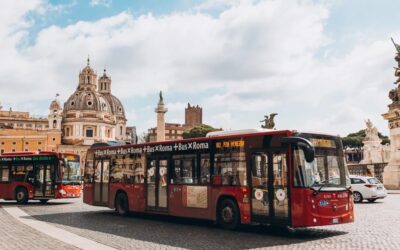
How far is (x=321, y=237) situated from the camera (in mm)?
11070

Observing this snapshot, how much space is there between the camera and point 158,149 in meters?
15.2

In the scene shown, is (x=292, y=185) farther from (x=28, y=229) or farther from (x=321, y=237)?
(x=28, y=229)

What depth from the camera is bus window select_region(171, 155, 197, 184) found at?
13.8 metres

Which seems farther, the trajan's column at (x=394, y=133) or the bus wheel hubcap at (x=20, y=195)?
the trajan's column at (x=394, y=133)

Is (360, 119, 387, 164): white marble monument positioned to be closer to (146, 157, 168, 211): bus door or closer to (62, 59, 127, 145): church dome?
(146, 157, 168, 211): bus door

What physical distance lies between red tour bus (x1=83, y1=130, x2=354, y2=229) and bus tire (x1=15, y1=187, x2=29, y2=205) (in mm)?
8914

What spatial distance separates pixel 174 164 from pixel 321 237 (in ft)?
17.7

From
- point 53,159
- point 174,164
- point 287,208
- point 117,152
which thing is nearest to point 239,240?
point 287,208

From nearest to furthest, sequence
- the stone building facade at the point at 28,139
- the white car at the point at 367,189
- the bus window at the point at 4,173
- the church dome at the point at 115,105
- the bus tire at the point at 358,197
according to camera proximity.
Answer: the white car at the point at 367,189 < the bus tire at the point at 358,197 < the bus window at the point at 4,173 < the stone building facade at the point at 28,139 < the church dome at the point at 115,105

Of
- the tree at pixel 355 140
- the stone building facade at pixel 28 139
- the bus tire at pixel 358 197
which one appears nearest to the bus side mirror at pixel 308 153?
the bus tire at pixel 358 197

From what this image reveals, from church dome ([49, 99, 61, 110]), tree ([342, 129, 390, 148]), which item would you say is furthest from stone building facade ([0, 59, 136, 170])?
tree ([342, 129, 390, 148])

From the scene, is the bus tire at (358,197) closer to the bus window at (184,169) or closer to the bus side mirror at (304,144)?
the bus window at (184,169)

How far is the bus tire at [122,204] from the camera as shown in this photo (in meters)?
16.6

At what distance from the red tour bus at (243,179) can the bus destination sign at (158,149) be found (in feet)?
0.10
